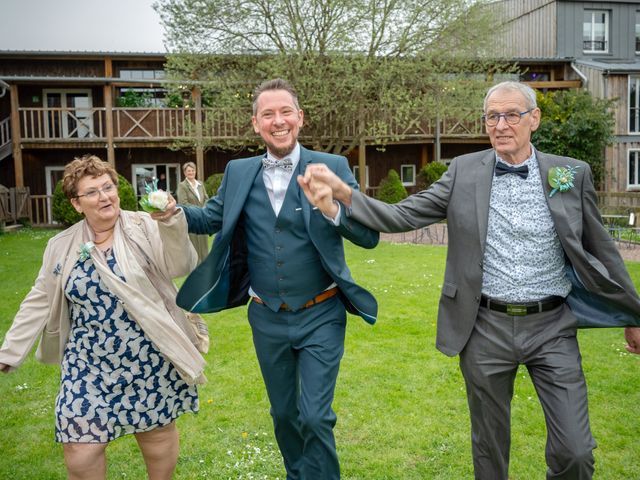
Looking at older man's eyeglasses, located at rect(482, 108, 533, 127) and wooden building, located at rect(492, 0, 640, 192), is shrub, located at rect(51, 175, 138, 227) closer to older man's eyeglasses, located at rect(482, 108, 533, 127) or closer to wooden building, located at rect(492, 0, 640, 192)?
wooden building, located at rect(492, 0, 640, 192)

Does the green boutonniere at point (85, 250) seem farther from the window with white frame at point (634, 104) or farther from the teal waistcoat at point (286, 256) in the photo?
the window with white frame at point (634, 104)

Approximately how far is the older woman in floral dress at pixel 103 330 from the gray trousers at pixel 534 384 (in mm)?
1638

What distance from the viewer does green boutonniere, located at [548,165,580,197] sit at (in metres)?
3.65

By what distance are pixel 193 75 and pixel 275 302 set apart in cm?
2078

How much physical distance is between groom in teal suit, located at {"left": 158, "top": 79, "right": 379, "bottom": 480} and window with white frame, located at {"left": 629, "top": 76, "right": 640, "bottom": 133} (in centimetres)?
2966

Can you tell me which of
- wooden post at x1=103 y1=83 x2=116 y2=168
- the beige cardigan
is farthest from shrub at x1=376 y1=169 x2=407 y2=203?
the beige cardigan

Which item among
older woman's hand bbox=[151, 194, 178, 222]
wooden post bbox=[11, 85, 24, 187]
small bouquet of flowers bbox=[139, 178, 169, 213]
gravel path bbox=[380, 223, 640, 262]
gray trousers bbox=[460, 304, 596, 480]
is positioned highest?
wooden post bbox=[11, 85, 24, 187]

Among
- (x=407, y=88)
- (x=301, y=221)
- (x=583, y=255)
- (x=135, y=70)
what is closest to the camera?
(x=583, y=255)

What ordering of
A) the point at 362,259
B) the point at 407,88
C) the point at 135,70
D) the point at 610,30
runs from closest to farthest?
the point at 362,259 < the point at 407,88 < the point at 135,70 < the point at 610,30

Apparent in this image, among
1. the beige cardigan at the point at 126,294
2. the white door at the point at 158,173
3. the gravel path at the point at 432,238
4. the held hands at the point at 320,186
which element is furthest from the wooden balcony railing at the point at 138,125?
the held hands at the point at 320,186

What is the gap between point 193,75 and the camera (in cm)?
2341

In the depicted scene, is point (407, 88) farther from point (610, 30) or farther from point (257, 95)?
point (257, 95)

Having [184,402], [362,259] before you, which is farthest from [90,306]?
[362,259]

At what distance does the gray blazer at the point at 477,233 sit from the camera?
362 centimetres
